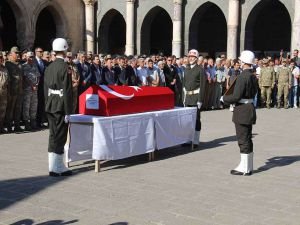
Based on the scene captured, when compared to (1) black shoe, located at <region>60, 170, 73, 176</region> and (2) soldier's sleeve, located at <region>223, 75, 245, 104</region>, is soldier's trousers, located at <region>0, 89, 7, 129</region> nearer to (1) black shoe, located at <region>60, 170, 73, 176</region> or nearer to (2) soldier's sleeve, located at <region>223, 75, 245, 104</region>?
(1) black shoe, located at <region>60, 170, 73, 176</region>

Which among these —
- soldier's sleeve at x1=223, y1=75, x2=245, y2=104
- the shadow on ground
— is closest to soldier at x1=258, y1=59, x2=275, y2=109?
Result: the shadow on ground

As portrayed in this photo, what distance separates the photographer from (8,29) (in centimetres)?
2603

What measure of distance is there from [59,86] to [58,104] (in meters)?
0.28

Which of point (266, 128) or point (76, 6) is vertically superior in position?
point (76, 6)

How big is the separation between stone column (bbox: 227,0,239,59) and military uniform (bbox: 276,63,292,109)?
624 centimetres

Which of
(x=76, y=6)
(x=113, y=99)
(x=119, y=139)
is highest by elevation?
(x=76, y=6)

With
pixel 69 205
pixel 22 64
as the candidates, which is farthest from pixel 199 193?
pixel 22 64

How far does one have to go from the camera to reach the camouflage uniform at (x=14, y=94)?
11.5 m

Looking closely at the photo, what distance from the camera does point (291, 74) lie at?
18656mm

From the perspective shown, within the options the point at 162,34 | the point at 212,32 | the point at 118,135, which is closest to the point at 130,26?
the point at 162,34

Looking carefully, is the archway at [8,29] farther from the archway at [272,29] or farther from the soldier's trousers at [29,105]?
the soldier's trousers at [29,105]

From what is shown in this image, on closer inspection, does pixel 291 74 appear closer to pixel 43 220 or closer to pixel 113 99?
pixel 113 99

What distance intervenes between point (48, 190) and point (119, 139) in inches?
68.8

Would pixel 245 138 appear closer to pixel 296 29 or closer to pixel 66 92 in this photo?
pixel 66 92
